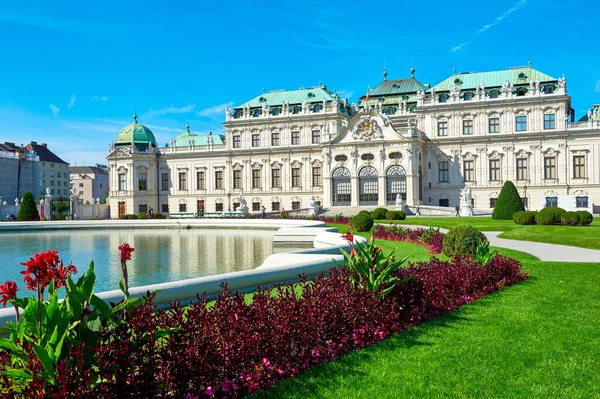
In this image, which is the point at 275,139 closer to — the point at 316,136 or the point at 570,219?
the point at 316,136

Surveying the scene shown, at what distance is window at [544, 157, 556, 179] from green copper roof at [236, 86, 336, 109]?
81.0 feet

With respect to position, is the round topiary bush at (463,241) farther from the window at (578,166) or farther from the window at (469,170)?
the window at (578,166)

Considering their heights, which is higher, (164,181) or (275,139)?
(275,139)

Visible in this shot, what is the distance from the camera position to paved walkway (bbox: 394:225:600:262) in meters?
15.4

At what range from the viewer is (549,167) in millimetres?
53062

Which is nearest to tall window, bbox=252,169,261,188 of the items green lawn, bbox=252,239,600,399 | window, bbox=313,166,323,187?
window, bbox=313,166,323,187

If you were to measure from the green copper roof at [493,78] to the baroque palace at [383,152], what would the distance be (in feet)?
0.37

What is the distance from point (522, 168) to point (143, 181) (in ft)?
150

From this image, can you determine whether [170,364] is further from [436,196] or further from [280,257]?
[436,196]

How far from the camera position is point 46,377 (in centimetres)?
390

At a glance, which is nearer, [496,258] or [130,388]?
[130,388]

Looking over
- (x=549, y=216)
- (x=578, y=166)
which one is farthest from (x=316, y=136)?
(x=549, y=216)

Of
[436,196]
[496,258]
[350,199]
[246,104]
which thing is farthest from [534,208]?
[496,258]

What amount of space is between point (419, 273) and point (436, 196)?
162 feet
